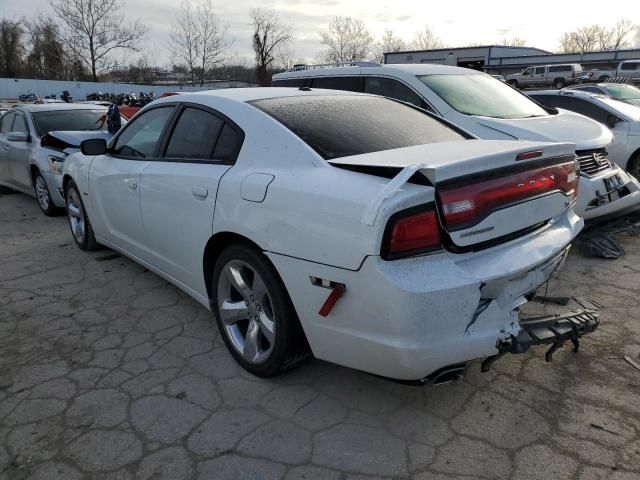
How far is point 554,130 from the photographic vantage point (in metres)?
4.89

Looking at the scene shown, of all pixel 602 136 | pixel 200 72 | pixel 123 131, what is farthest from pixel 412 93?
pixel 200 72

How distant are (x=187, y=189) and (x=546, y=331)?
214 centimetres

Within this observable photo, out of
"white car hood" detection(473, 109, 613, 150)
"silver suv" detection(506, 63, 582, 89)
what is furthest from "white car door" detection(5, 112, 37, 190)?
"silver suv" detection(506, 63, 582, 89)

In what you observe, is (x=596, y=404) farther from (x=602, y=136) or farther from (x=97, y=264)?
(x=97, y=264)

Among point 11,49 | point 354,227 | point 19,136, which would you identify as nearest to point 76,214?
point 19,136

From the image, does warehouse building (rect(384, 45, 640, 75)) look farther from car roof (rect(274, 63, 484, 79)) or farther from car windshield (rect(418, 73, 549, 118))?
car windshield (rect(418, 73, 549, 118))

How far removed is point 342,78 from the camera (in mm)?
6520

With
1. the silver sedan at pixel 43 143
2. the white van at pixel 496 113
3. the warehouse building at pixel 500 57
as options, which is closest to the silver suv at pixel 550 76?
the warehouse building at pixel 500 57

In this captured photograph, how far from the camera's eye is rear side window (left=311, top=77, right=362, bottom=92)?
6344 millimetres

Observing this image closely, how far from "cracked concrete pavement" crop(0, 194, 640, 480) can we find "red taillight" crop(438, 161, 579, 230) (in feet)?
3.33

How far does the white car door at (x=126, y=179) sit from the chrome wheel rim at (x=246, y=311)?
1108 millimetres

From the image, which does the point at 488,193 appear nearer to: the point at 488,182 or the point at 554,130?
the point at 488,182

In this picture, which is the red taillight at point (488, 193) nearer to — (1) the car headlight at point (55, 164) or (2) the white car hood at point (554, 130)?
(2) the white car hood at point (554, 130)

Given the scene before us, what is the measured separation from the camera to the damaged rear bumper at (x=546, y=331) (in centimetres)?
212
